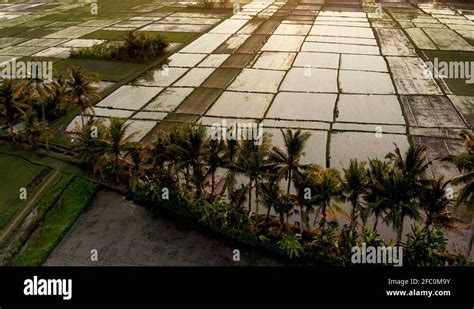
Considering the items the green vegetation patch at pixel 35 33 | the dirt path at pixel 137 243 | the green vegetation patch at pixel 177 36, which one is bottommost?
the dirt path at pixel 137 243

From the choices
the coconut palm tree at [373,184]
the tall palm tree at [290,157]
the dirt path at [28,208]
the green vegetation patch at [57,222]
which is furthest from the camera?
the dirt path at [28,208]

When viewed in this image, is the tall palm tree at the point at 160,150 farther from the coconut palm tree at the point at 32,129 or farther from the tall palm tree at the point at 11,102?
the tall palm tree at the point at 11,102

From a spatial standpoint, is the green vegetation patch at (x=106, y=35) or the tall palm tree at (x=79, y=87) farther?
the green vegetation patch at (x=106, y=35)

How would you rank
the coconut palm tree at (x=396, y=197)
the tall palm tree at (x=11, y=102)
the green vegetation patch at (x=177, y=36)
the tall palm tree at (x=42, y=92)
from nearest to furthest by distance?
the coconut palm tree at (x=396, y=197)
the tall palm tree at (x=11, y=102)
the tall palm tree at (x=42, y=92)
the green vegetation patch at (x=177, y=36)

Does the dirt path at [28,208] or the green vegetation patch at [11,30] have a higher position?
the green vegetation patch at [11,30]

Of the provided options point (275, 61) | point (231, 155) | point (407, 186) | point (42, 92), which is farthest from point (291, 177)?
point (275, 61)

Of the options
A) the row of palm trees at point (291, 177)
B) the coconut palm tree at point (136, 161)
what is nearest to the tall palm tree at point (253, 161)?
the row of palm trees at point (291, 177)

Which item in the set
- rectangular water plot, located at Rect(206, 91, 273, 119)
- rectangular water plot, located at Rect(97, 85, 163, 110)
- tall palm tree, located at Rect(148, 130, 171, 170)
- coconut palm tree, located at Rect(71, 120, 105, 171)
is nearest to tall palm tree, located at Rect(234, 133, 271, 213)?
tall palm tree, located at Rect(148, 130, 171, 170)
